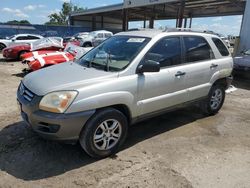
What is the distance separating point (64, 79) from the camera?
3.46 meters

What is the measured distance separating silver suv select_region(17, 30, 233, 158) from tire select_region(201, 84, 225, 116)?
0.42 feet

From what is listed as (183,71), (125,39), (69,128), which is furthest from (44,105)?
(183,71)

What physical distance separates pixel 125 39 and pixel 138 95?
1191 millimetres

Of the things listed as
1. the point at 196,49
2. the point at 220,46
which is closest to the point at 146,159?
the point at 196,49

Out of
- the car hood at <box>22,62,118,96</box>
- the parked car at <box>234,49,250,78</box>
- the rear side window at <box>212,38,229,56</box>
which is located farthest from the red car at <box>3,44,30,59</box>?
the rear side window at <box>212,38,229,56</box>

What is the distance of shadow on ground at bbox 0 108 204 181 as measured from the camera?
10.7 ft

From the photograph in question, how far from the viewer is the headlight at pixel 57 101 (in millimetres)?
3105

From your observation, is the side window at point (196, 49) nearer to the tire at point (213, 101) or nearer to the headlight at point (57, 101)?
the tire at point (213, 101)

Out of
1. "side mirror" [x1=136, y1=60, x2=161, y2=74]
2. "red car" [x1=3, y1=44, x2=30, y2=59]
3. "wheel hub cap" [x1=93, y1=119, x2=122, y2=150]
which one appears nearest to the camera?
"wheel hub cap" [x1=93, y1=119, x2=122, y2=150]

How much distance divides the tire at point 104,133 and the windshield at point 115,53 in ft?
2.42

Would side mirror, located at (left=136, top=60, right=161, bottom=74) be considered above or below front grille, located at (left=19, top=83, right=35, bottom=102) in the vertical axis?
above

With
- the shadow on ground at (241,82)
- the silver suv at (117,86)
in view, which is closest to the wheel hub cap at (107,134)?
the silver suv at (117,86)

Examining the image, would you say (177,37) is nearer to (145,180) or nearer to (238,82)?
(145,180)

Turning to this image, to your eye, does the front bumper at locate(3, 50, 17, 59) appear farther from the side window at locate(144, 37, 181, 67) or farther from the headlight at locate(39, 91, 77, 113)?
the headlight at locate(39, 91, 77, 113)
